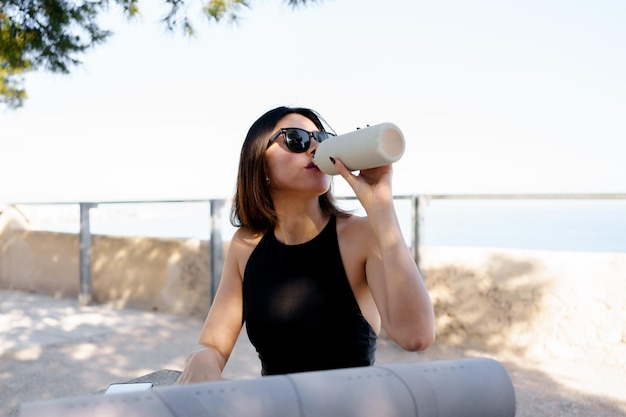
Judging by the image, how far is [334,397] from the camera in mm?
632

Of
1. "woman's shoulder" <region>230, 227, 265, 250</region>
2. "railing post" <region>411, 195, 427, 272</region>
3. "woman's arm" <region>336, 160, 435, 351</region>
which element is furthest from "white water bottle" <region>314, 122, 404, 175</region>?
"railing post" <region>411, 195, 427, 272</region>

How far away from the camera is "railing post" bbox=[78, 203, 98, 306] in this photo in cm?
594

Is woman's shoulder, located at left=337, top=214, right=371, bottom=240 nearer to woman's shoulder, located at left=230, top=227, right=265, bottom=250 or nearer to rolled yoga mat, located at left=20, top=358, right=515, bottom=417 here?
woman's shoulder, located at left=230, top=227, right=265, bottom=250

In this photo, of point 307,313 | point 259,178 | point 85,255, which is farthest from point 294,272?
point 85,255

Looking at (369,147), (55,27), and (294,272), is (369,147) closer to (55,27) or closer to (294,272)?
(294,272)

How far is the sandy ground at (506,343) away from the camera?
10.4ft

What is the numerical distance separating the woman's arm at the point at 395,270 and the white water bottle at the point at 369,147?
36 millimetres

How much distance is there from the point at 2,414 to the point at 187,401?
2.96 m

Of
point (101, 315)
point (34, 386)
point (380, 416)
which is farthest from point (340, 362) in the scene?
point (101, 315)

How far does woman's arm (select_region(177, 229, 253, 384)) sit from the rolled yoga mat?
546 mm

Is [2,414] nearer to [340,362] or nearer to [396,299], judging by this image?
[340,362]

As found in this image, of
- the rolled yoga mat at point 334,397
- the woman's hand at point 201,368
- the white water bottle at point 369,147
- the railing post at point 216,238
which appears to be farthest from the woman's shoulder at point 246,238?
the railing post at point 216,238

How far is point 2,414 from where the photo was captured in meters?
3.03

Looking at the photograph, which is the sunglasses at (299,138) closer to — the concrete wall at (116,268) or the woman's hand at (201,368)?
the woman's hand at (201,368)
